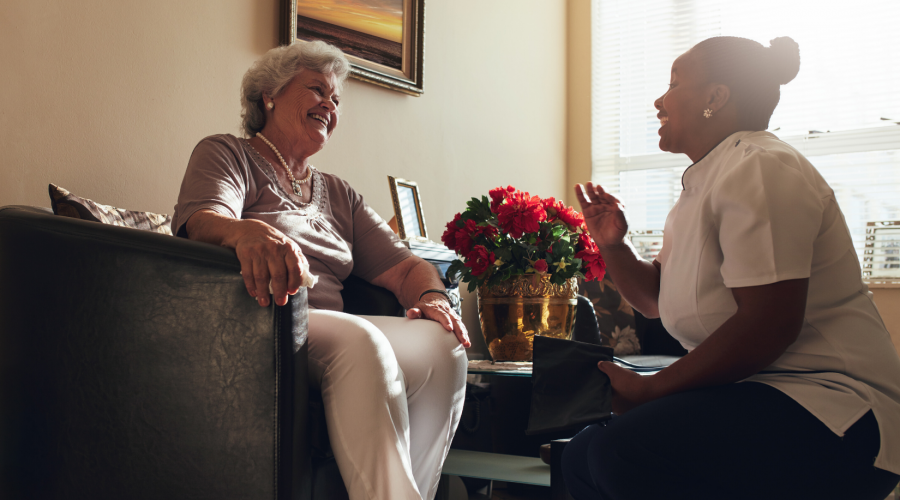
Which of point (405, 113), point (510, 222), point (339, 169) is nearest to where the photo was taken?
point (510, 222)

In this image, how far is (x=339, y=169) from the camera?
260 cm

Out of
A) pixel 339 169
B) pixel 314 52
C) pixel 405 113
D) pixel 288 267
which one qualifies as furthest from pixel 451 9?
pixel 288 267

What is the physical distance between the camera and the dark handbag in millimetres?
1130

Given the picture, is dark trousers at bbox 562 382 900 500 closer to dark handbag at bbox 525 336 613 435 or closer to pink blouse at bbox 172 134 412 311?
dark handbag at bbox 525 336 613 435

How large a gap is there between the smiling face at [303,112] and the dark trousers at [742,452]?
1.25 meters

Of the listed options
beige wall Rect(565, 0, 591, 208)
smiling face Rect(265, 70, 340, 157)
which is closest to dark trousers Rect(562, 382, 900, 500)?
smiling face Rect(265, 70, 340, 157)

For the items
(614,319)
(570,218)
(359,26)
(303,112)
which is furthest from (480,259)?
(614,319)

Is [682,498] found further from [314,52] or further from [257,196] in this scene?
[314,52]

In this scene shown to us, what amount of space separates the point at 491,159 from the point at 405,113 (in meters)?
0.75

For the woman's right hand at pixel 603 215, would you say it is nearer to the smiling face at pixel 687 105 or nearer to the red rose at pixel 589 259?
the smiling face at pixel 687 105

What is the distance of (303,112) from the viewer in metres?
1.90

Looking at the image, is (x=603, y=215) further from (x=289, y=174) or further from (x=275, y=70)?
(x=275, y=70)

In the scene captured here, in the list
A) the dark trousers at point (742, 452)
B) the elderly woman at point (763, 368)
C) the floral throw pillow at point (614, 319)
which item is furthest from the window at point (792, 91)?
the dark trousers at point (742, 452)

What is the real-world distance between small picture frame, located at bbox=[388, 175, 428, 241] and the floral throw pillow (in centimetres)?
100
